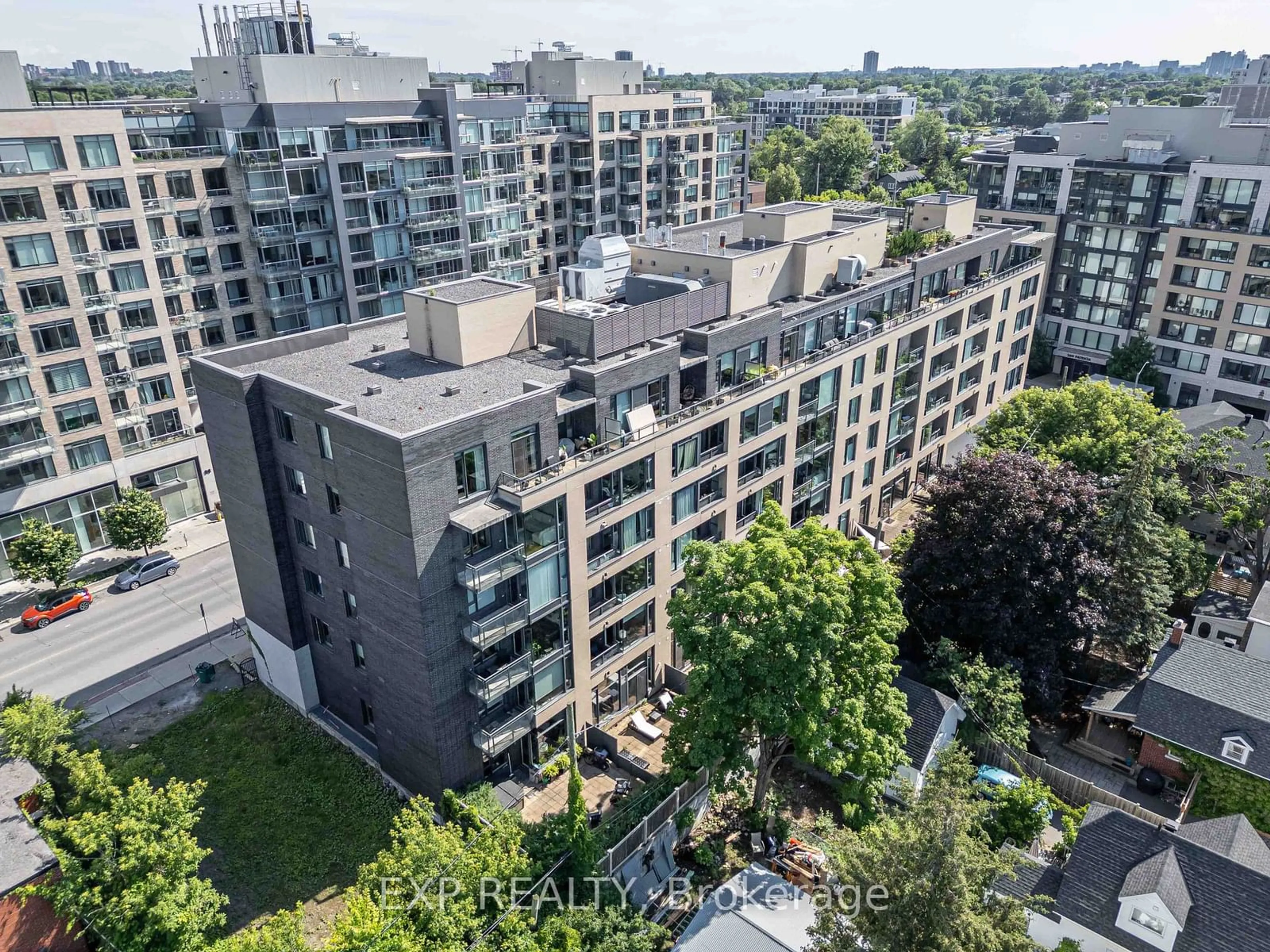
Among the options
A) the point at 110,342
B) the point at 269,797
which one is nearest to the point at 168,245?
the point at 110,342

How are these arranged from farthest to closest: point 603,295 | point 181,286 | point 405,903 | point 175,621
Answer: point 181,286 → point 175,621 → point 603,295 → point 405,903

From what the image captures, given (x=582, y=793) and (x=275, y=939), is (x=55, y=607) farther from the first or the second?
(x=275, y=939)

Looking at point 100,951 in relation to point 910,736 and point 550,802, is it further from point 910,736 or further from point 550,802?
point 910,736

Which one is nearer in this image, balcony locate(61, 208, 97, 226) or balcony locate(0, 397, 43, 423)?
balcony locate(0, 397, 43, 423)

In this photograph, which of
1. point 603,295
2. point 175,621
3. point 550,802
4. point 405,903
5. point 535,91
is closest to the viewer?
point 405,903

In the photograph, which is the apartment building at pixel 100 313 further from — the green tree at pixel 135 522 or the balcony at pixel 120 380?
the green tree at pixel 135 522

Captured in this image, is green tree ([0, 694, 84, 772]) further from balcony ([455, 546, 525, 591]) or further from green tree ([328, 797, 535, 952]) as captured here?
balcony ([455, 546, 525, 591])

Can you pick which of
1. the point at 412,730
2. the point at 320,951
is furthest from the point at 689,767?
the point at 320,951

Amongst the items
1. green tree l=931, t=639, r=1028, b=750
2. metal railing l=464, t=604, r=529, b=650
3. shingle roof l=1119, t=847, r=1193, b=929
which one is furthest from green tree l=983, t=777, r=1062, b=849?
metal railing l=464, t=604, r=529, b=650
